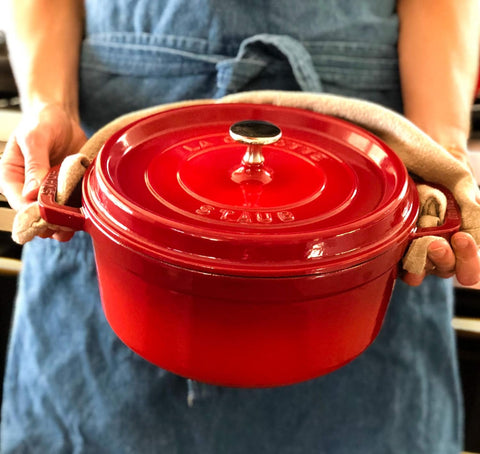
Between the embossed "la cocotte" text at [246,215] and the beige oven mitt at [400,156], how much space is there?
0.13 metres

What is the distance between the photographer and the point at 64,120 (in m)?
0.73

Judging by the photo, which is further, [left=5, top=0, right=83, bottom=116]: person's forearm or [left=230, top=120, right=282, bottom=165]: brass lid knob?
[left=5, top=0, right=83, bottom=116]: person's forearm

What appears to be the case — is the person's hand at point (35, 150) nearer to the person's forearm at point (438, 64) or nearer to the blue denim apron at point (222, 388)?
the blue denim apron at point (222, 388)

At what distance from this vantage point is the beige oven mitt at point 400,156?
517mm

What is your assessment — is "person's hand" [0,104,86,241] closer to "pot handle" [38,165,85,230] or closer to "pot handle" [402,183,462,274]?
"pot handle" [38,165,85,230]

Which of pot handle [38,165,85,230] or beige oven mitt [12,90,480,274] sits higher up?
beige oven mitt [12,90,480,274]

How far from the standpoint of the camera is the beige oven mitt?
1.69 ft

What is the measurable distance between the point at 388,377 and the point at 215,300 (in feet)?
1.40

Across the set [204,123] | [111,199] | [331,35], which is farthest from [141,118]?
[331,35]

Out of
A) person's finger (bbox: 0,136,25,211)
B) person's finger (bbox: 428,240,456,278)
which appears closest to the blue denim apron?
person's finger (bbox: 0,136,25,211)

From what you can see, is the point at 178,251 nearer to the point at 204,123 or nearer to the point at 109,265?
the point at 109,265

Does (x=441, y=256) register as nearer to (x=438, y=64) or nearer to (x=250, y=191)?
(x=250, y=191)

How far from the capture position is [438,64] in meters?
0.77

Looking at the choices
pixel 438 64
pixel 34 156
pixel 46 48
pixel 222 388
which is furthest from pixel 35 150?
pixel 438 64
